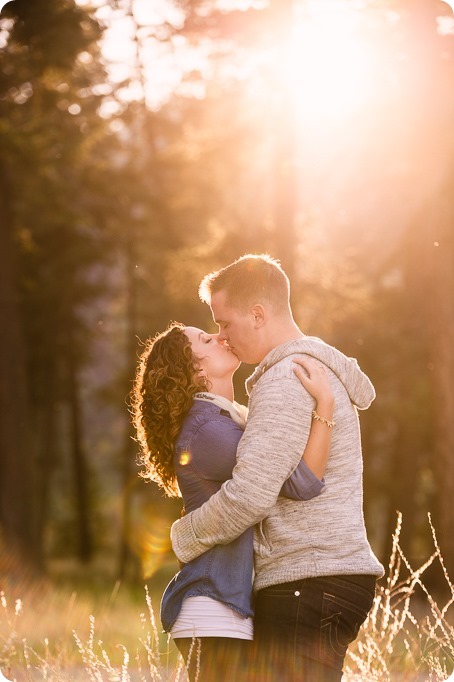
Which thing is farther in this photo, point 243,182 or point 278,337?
point 243,182

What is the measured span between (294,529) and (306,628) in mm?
416

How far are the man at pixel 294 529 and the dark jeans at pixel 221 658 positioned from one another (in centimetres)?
7

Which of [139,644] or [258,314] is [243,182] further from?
[258,314]

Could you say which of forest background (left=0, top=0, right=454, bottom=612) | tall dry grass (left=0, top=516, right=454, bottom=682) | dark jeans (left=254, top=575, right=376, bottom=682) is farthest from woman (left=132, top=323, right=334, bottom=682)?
forest background (left=0, top=0, right=454, bottom=612)

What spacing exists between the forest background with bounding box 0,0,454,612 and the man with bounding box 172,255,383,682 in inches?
229

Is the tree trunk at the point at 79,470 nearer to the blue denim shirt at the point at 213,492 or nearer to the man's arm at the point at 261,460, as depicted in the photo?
A: the blue denim shirt at the point at 213,492

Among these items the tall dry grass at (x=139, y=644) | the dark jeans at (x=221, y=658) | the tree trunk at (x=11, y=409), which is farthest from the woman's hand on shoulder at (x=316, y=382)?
the tree trunk at (x=11, y=409)

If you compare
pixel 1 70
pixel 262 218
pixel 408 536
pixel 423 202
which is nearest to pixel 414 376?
pixel 408 536

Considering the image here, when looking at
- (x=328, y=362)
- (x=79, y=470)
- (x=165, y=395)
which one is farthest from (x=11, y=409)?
(x=79, y=470)

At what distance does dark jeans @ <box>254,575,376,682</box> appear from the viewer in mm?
3793

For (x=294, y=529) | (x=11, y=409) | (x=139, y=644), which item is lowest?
(x=11, y=409)

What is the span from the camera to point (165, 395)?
4242 millimetres

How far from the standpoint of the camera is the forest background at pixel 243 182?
41.8ft

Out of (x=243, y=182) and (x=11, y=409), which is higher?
(x=243, y=182)
